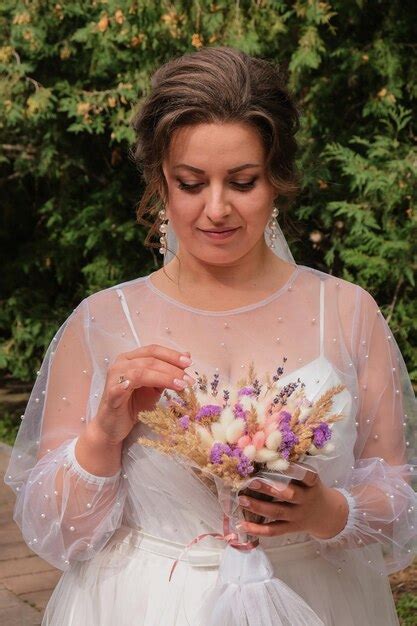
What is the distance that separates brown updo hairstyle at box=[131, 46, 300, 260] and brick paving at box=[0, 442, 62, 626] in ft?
9.86

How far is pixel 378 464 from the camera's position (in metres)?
2.56

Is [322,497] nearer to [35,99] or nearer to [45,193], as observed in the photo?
[35,99]

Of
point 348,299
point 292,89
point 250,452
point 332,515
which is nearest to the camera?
point 250,452

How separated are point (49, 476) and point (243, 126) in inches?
35.3

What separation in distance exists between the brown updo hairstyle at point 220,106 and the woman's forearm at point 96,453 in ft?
2.03

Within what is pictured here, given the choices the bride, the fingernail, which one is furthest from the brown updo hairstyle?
the fingernail

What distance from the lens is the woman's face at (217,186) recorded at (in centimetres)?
246

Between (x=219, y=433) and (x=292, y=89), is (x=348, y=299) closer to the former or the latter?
(x=219, y=433)

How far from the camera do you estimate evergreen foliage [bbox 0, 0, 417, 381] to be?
6.15m

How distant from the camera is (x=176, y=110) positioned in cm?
251

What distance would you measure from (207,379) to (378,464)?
0.45m

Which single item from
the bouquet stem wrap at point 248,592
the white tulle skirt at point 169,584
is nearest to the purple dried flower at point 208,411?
the bouquet stem wrap at point 248,592

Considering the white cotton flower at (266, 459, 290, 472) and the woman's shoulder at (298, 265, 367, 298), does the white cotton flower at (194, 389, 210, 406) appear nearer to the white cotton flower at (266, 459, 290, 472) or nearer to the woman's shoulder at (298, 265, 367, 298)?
the white cotton flower at (266, 459, 290, 472)
